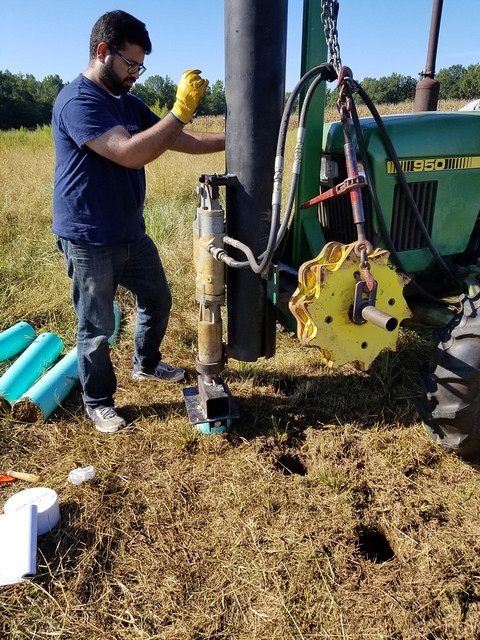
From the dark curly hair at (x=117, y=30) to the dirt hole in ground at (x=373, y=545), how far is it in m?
2.34

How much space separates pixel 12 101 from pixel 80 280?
46566 millimetres

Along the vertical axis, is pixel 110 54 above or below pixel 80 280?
above

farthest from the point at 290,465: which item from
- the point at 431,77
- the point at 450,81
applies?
the point at 450,81

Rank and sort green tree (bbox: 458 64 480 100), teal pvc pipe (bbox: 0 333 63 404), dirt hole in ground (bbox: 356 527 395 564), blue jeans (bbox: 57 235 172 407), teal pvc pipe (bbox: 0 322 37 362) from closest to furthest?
dirt hole in ground (bbox: 356 527 395 564) → blue jeans (bbox: 57 235 172 407) → teal pvc pipe (bbox: 0 333 63 404) → teal pvc pipe (bbox: 0 322 37 362) → green tree (bbox: 458 64 480 100)

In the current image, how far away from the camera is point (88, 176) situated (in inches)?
88.9

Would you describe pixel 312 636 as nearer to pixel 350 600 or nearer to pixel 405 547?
pixel 350 600

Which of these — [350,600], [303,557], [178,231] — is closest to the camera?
[350,600]

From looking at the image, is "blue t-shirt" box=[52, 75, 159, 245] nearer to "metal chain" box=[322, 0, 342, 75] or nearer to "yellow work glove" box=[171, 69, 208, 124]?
"yellow work glove" box=[171, 69, 208, 124]

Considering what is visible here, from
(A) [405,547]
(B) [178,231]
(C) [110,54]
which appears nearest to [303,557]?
(A) [405,547]

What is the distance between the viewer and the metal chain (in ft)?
6.14

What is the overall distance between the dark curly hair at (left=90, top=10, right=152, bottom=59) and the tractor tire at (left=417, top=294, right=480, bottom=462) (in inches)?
74.8

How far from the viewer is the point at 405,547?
1.84 m

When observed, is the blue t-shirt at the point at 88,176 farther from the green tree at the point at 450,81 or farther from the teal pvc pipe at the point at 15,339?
the green tree at the point at 450,81

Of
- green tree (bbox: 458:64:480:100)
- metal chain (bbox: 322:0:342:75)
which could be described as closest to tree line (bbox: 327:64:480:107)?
green tree (bbox: 458:64:480:100)
